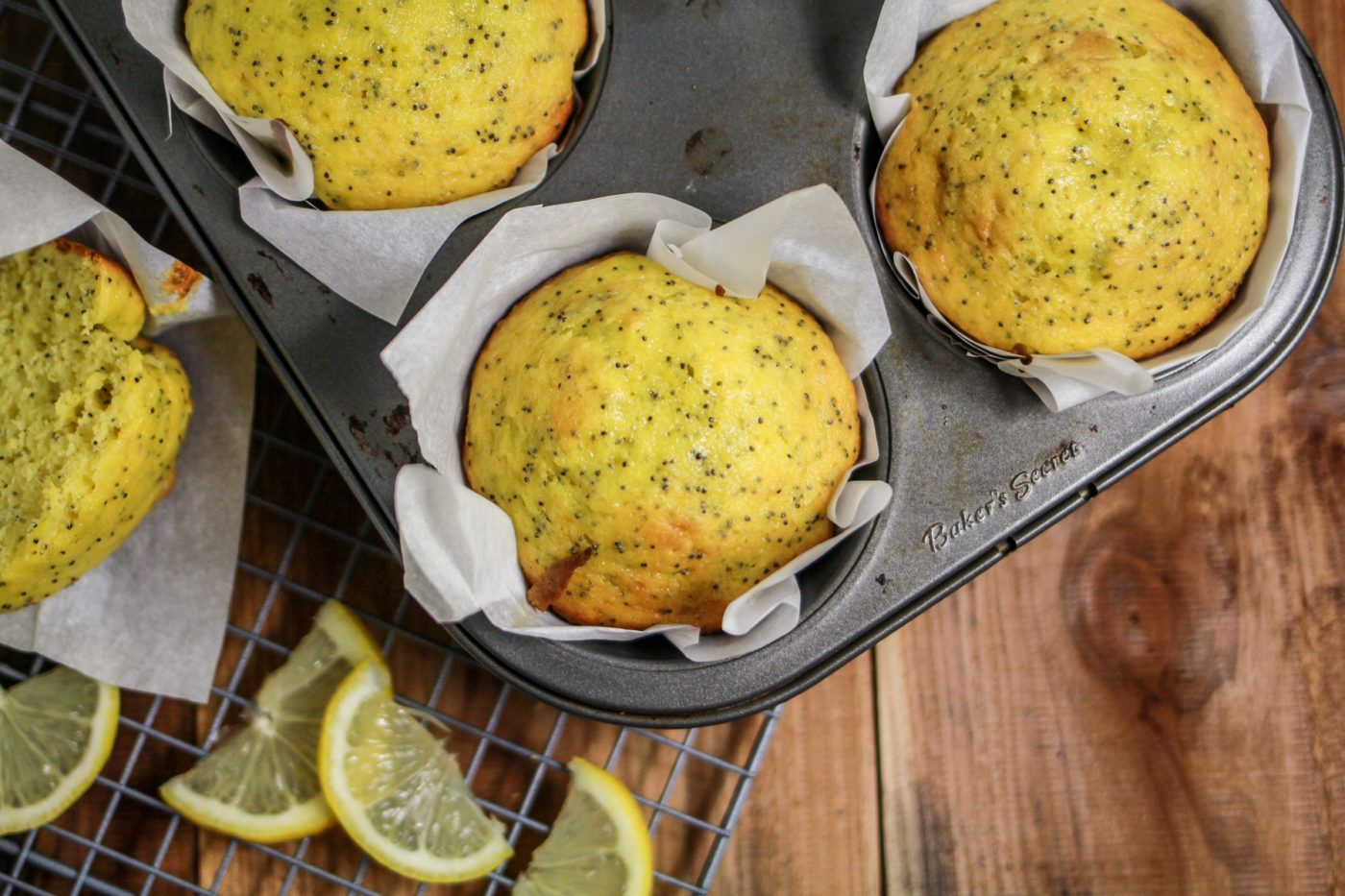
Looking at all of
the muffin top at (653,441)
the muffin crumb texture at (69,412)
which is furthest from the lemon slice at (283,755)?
the muffin top at (653,441)

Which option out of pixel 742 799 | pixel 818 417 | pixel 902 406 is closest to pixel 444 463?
pixel 818 417

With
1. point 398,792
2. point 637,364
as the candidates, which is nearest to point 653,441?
point 637,364

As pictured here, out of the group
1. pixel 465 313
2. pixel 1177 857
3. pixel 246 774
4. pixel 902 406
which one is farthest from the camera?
pixel 1177 857

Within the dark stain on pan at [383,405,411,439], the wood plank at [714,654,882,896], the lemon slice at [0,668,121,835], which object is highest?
the dark stain on pan at [383,405,411,439]

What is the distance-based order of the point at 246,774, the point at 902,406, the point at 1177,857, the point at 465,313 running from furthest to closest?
the point at 1177,857
the point at 246,774
the point at 902,406
the point at 465,313

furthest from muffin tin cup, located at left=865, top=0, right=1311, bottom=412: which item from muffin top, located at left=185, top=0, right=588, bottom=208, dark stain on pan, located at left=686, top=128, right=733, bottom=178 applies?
muffin top, located at left=185, top=0, right=588, bottom=208

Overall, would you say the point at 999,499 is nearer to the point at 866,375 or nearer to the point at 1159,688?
the point at 866,375

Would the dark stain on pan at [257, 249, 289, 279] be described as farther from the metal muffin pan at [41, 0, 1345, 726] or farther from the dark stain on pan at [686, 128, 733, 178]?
the dark stain on pan at [686, 128, 733, 178]

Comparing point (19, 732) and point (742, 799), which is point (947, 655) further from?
A: point (19, 732)
